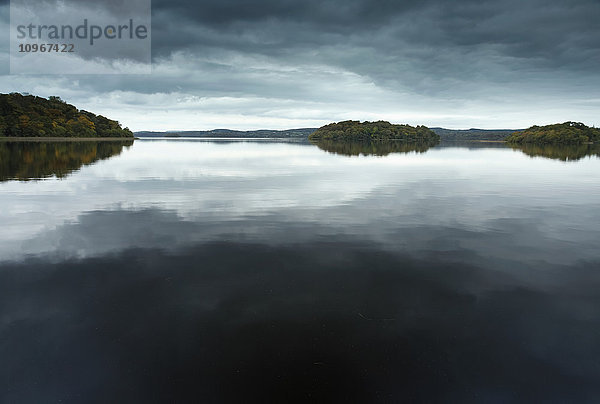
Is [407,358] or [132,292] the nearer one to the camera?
[407,358]

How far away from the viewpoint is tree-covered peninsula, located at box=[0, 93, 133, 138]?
144 m

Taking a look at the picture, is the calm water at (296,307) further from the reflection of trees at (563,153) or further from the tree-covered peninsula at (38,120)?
the tree-covered peninsula at (38,120)

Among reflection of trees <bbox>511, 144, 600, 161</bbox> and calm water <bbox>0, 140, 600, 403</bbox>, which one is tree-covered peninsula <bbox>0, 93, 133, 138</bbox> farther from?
reflection of trees <bbox>511, 144, 600, 161</bbox>

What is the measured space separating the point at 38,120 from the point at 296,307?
623 ft

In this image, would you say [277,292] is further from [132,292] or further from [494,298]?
[494,298]

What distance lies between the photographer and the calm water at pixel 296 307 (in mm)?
7031

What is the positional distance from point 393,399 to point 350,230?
1096 centimetres

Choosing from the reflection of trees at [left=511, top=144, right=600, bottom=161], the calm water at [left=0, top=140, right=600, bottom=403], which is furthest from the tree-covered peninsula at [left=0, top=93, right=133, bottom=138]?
the reflection of trees at [left=511, top=144, right=600, bottom=161]

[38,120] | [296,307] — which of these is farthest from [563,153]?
[38,120]

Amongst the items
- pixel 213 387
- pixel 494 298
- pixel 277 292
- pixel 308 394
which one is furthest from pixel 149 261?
pixel 494 298

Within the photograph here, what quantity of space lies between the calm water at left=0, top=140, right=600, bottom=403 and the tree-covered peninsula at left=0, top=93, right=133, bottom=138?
161261 millimetres

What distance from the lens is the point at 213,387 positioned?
6.83 meters

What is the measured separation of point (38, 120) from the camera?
156m

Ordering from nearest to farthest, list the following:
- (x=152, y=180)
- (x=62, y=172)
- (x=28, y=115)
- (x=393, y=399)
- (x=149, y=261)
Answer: (x=393, y=399), (x=149, y=261), (x=152, y=180), (x=62, y=172), (x=28, y=115)
